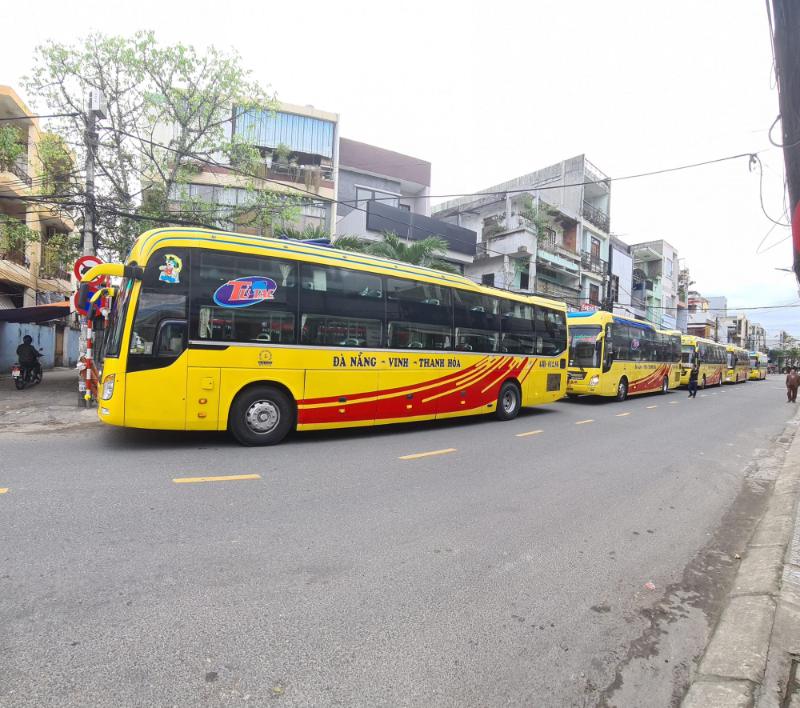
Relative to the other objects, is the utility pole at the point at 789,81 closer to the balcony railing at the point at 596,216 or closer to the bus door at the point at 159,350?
the bus door at the point at 159,350

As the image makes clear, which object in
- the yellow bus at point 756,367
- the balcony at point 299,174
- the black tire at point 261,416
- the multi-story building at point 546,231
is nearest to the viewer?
the black tire at point 261,416

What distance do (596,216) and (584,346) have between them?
A: 23094mm

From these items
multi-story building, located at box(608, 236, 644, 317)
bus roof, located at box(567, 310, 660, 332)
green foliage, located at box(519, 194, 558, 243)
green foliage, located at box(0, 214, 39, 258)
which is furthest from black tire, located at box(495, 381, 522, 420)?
multi-story building, located at box(608, 236, 644, 317)

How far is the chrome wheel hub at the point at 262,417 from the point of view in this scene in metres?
7.11

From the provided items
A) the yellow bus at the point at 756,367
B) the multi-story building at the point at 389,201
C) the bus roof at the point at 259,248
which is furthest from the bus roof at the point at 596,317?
the yellow bus at the point at 756,367

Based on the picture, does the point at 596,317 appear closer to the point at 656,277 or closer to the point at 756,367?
the point at 656,277

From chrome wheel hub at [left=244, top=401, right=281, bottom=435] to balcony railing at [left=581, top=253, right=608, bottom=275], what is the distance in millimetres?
30548

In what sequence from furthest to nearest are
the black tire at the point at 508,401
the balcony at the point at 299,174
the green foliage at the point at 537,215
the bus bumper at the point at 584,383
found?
the green foliage at the point at 537,215 → the balcony at the point at 299,174 → the bus bumper at the point at 584,383 → the black tire at the point at 508,401

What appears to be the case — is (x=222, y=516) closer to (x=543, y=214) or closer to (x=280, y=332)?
(x=280, y=332)

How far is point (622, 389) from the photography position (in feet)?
58.5

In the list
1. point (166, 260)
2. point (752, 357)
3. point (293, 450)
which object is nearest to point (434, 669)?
point (293, 450)

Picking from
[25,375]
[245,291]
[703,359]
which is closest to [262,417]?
A: [245,291]

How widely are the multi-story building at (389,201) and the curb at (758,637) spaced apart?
21.1 metres

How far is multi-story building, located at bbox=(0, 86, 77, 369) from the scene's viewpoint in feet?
47.9
